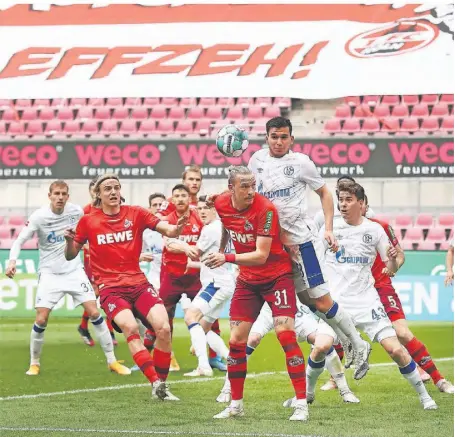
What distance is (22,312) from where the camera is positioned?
1842cm

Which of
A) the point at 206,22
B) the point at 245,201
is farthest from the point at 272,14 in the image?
the point at 245,201

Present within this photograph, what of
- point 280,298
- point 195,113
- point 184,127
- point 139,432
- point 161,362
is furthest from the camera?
point 195,113

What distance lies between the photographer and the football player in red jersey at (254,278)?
7.53m

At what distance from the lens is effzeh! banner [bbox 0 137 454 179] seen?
2086 centimetres

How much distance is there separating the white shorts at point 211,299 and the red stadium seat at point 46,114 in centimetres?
1420

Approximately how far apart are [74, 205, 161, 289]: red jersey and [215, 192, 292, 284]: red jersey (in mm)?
1074

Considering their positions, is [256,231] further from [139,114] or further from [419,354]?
[139,114]

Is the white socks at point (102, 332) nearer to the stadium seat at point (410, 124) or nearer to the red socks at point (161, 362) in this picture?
the red socks at point (161, 362)

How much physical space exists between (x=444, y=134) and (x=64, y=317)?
27.3ft

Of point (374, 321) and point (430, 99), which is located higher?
point (430, 99)

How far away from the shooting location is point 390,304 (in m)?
9.06

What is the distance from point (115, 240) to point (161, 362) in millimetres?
1089

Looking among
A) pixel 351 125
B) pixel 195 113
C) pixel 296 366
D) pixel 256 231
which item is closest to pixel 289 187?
pixel 256 231

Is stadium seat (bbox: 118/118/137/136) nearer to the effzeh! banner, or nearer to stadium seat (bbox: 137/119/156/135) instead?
stadium seat (bbox: 137/119/156/135)
